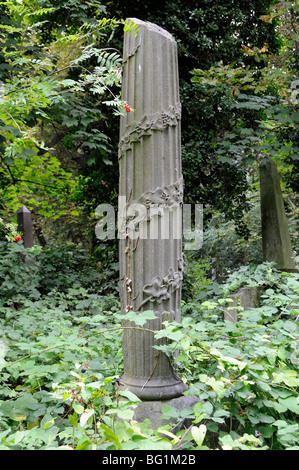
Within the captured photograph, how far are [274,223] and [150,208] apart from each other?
354 centimetres

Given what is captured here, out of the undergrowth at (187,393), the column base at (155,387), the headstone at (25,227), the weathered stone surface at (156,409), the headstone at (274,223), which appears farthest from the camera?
the headstone at (25,227)

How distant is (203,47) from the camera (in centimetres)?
623

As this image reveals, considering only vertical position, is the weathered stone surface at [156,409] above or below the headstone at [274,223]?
below

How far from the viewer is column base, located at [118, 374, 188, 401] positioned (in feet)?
7.89

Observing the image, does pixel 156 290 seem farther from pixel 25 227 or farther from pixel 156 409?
pixel 25 227

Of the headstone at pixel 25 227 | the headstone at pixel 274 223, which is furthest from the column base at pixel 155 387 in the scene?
the headstone at pixel 25 227

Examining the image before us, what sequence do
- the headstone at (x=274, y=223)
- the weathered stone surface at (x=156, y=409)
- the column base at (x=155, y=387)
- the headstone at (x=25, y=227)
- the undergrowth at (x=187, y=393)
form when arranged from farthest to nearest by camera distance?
the headstone at (x=25, y=227) → the headstone at (x=274, y=223) → the column base at (x=155, y=387) → the weathered stone surface at (x=156, y=409) → the undergrowth at (x=187, y=393)

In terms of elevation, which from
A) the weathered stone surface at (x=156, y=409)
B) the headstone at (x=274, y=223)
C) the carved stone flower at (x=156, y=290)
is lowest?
the weathered stone surface at (x=156, y=409)

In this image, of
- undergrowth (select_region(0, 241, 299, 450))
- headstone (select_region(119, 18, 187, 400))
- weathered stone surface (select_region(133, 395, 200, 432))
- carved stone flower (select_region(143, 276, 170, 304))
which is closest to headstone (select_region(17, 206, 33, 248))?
undergrowth (select_region(0, 241, 299, 450))

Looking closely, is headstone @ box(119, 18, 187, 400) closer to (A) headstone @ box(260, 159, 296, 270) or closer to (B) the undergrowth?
(B) the undergrowth

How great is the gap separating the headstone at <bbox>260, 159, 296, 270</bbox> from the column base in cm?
342

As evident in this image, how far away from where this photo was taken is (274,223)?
564 centimetres

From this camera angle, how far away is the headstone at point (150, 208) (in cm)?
248

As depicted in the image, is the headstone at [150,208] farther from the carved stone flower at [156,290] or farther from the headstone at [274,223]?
the headstone at [274,223]
